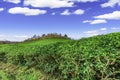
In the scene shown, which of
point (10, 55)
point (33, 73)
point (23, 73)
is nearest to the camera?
point (33, 73)

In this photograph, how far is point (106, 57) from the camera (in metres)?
7.34

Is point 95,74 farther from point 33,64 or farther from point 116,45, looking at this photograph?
point 33,64

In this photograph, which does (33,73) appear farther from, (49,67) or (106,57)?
(106,57)

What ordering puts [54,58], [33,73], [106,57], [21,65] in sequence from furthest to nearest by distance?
[21,65], [33,73], [54,58], [106,57]

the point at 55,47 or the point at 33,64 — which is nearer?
the point at 55,47

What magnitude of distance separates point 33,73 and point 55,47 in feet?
6.56

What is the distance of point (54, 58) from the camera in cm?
1000

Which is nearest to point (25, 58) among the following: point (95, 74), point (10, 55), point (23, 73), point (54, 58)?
point (23, 73)

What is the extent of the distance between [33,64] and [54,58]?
2696mm

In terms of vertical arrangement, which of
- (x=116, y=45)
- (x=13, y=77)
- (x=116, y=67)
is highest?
(x=116, y=45)

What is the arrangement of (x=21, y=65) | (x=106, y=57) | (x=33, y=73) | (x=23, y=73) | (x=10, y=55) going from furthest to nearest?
(x=10, y=55)
(x=21, y=65)
(x=23, y=73)
(x=33, y=73)
(x=106, y=57)

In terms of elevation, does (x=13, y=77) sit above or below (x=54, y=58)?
below

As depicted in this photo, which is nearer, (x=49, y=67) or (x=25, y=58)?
(x=49, y=67)

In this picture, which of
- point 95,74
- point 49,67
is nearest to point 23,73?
point 49,67
